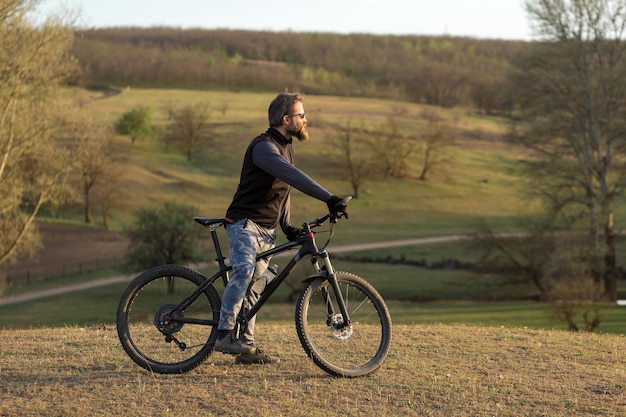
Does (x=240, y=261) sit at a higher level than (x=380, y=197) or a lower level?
higher

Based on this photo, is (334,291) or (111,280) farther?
(111,280)

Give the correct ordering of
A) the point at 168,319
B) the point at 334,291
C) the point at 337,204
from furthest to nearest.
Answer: the point at 168,319 < the point at 334,291 < the point at 337,204

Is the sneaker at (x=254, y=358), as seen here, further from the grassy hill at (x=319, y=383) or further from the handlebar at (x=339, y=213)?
the handlebar at (x=339, y=213)

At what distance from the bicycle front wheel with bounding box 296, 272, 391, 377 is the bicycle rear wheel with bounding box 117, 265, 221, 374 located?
94 centimetres

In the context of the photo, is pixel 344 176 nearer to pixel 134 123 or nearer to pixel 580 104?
pixel 134 123

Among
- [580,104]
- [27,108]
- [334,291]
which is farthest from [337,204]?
[580,104]

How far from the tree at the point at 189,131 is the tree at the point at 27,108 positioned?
67224 millimetres

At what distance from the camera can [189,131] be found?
364ft

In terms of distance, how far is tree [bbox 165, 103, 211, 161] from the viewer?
111000 millimetres

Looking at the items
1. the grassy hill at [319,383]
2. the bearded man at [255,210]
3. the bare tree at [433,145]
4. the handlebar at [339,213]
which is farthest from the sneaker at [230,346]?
the bare tree at [433,145]

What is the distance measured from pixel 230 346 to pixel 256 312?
0.42 metres

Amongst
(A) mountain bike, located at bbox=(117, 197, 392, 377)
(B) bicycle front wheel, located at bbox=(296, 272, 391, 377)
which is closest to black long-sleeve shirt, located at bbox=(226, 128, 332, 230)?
(A) mountain bike, located at bbox=(117, 197, 392, 377)

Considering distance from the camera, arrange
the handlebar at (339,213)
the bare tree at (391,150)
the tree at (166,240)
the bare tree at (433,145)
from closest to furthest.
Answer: the handlebar at (339,213), the tree at (166,240), the bare tree at (391,150), the bare tree at (433,145)

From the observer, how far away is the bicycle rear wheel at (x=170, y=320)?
8180 millimetres
